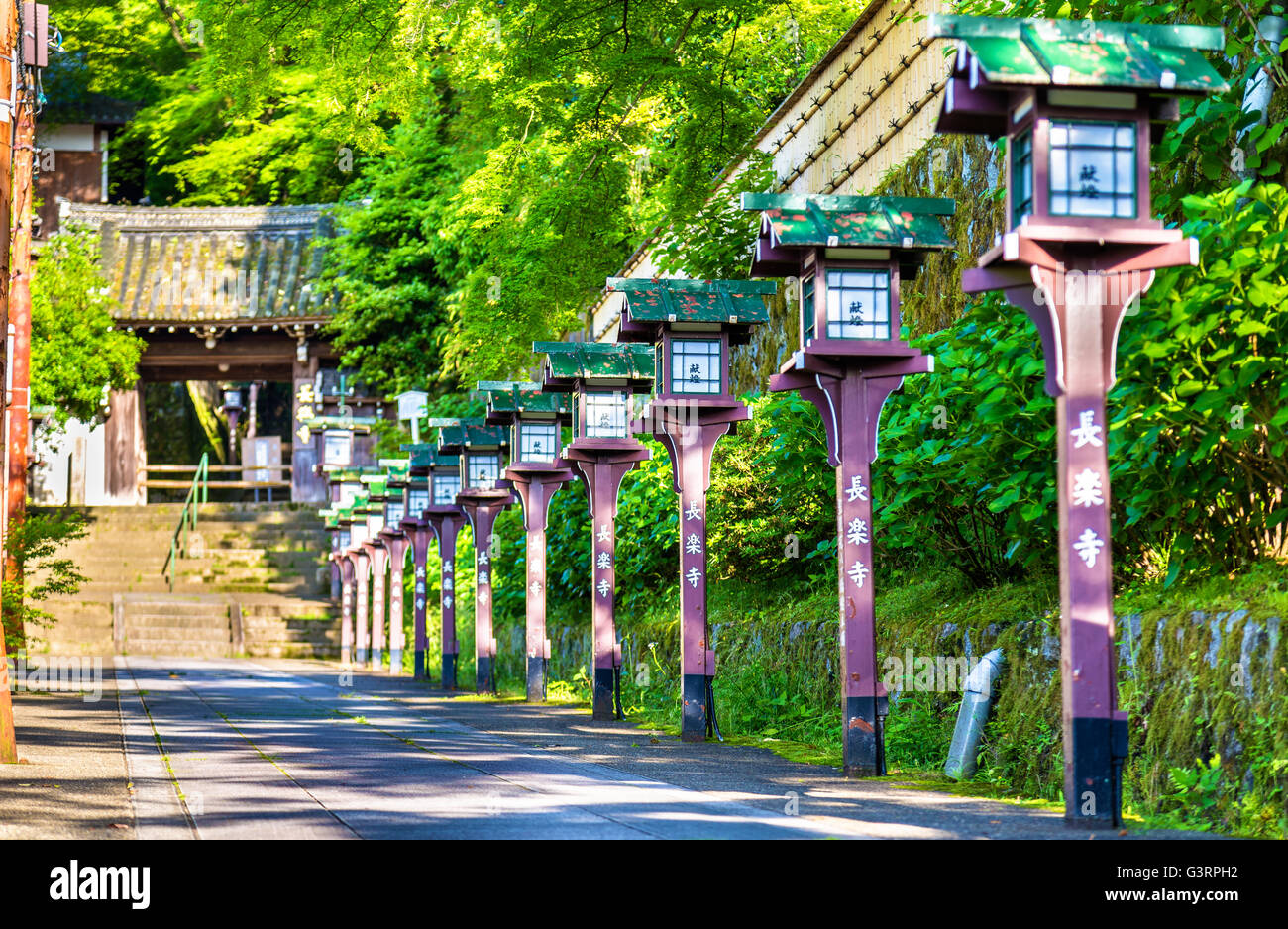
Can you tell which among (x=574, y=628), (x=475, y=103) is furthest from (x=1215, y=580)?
(x=475, y=103)

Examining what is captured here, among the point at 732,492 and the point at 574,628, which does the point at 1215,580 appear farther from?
the point at 574,628

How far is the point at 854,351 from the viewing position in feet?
31.7

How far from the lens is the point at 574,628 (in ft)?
69.5

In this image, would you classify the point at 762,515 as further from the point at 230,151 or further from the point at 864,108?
the point at 230,151

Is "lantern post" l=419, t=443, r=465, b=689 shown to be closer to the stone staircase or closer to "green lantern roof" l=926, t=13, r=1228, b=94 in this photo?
A: the stone staircase

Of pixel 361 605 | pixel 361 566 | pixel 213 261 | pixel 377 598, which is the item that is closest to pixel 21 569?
pixel 377 598

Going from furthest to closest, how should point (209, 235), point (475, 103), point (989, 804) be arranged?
1. point (209, 235)
2. point (475, 103)
3. point (989, 804)

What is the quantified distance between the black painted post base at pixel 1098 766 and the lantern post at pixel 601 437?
852 cm

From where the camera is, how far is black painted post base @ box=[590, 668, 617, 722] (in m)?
14.9

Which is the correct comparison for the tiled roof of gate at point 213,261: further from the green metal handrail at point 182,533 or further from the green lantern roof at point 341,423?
the green metal handrail at point 182,533

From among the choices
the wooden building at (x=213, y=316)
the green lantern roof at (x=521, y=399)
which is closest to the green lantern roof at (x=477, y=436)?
the green lantern roof at (x=521, y=399)

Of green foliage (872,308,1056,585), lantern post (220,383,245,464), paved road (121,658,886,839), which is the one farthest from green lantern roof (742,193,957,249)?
lantern post (220,383,245,464)

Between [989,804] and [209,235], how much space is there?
3655 centimetres

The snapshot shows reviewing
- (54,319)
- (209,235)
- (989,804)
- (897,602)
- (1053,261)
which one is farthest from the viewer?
(209,235)
